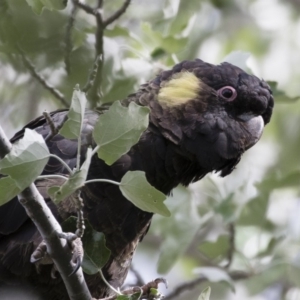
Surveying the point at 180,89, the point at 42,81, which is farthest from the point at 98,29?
the point at 180,89

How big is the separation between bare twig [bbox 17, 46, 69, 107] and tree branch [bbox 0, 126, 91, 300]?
3.77 ft

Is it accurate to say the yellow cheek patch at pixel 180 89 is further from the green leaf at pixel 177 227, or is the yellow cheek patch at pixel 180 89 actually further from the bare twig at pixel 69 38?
the green leaf at pixel 177 227

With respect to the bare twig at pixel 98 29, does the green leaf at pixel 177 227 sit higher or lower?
lower

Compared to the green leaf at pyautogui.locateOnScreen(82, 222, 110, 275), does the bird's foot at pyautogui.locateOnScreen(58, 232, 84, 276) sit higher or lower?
higher

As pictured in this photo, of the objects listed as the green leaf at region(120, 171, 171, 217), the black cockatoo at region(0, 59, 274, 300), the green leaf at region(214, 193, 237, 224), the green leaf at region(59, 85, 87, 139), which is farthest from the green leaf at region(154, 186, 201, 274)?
the green leaf at region(59, 85, 87, 139)

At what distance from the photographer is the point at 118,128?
6.98ft

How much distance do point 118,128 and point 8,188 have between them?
0.37 meters

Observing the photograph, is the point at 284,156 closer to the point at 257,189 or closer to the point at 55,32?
the point at 257,189

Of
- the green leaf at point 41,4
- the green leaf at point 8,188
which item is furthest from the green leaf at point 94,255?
the green leaf at point 41,4

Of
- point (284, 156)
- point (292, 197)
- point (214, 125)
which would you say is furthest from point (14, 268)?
point (284, 156)

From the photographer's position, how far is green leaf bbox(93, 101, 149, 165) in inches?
83.4

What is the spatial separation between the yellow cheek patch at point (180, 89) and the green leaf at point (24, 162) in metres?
1.11

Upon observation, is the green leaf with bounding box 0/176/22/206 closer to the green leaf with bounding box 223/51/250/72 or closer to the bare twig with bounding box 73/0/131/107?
the bare twig with bounding box 73/0/131/107

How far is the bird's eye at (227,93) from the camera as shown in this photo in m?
3.10
